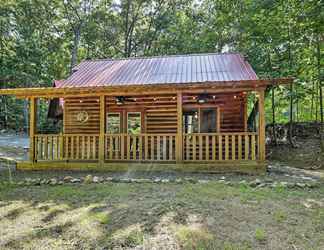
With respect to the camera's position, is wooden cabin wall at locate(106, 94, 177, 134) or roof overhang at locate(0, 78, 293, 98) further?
wooden cabin wall at locate(106, 94, 177, 134)

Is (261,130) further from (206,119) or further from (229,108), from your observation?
(206,119)

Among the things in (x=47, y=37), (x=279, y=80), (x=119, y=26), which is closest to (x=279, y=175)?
(x=279, y=80)

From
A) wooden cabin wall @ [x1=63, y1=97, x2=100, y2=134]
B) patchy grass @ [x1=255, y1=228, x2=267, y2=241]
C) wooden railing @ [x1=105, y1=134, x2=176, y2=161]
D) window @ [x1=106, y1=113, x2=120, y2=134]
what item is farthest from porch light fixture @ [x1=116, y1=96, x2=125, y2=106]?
patchy grass @ [x1=255, y1=228, x2=267, y2=241]

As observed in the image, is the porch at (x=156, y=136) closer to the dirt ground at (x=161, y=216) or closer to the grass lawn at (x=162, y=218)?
the dirt ground at (x=161, y=216)

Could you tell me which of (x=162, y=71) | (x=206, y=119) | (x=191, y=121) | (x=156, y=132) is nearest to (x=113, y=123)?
(x=156, y=132)

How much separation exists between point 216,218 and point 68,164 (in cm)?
630

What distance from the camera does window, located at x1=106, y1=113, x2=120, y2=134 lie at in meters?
12.0

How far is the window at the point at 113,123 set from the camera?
1195 centimetres

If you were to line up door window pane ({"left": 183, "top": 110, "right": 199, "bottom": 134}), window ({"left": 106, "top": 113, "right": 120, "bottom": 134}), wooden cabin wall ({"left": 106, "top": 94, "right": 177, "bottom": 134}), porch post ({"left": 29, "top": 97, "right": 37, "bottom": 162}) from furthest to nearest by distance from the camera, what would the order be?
1. window ({"left": 106, "top": 113, "right": 120, "bottom": 134})
2. door window pane ({"left": 183, "top": 110, "right": 199, "bottom": 134})
3. wooden cabin wall ({"left": 106, "top": 94, "right": 177, "bottom": 134})
4. porch post ({"left": 29, "top": 97, "right": 37, "bottom": 162})

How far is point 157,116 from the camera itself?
11.3 meters

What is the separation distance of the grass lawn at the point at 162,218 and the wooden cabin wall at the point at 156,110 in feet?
16.7

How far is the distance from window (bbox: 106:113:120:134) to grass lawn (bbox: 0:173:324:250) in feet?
19.7

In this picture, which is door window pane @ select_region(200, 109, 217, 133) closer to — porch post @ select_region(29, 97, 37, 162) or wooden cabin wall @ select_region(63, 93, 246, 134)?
wooden cabin wall @ select_region(63, 93, 246, 134)

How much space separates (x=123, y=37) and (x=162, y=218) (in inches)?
917
